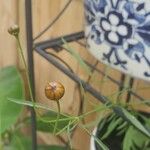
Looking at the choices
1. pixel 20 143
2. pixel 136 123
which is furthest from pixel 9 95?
pixel 136 123

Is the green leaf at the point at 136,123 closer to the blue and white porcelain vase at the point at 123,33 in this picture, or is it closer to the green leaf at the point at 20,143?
the blue and white porcelain vase at the point at 123,33

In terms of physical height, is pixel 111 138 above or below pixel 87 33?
below

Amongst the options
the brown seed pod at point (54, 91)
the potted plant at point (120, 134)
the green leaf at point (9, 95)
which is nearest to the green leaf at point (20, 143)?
the green leaf at point (9, 95)

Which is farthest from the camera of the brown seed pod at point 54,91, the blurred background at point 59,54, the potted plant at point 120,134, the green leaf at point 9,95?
the blurred background at point 59,54

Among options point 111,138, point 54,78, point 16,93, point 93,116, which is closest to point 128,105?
point 111,138

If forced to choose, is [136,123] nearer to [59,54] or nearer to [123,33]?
[123,33]

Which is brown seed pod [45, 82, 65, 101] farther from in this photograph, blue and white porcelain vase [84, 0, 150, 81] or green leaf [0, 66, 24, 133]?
green leaf [0, 66, 24, 133]

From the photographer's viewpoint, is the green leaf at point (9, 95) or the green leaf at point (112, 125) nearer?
the green leaf at point (112, 125)

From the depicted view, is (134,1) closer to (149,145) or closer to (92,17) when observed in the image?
(92,17)
